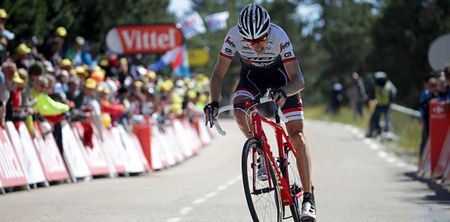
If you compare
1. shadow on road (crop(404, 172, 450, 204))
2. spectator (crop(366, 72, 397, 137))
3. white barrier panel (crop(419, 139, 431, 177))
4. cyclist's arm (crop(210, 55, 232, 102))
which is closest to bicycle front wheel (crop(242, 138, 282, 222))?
cyclist's arm (crop(210, 55, 232, 102))

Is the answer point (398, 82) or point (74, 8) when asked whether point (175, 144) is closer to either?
point (74, 8)

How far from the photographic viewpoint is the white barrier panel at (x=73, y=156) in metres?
19.8

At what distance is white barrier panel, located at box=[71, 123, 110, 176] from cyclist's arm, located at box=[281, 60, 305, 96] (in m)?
10.3

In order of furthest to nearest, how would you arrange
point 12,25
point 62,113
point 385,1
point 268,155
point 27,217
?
point 385,1
point 12,25
point 62,113
point 27,217
point 268,155

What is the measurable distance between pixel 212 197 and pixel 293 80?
5.56m

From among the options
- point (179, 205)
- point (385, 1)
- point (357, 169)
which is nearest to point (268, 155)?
point (179, 205)

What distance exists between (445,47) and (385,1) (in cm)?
5026

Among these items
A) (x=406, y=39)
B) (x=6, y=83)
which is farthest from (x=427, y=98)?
(x=406, y=39)

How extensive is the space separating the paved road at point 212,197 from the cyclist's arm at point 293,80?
7.31 ft

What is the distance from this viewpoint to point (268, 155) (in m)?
10.5

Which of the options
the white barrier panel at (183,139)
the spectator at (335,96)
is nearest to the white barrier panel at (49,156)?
the white barrier panel at (183,139)

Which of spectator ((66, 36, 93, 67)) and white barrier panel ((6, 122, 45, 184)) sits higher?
spectator ((66, 36, 93, 67))

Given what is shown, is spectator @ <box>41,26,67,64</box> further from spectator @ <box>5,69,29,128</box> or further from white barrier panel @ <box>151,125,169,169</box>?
spectator @ <box>5,69,29,128</box>

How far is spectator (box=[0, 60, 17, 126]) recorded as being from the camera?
1738cm
